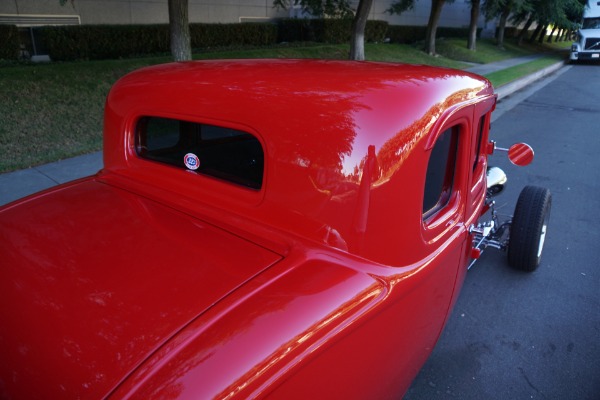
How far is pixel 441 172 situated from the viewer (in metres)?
2.10

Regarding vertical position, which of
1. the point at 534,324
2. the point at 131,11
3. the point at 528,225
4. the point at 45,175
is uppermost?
the point at 131,11

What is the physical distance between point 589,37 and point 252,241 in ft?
91.5

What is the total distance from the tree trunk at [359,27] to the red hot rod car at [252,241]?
11.3 m

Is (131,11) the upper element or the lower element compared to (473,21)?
lower

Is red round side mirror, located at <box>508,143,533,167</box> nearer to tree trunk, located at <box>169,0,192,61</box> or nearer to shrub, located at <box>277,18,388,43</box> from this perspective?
tree trunk, located at <box>169,0,192,61</box>

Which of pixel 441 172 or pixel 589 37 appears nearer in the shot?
pixel 441 172

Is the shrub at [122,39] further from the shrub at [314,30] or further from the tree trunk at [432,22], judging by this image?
the tree trunk at [432,22]

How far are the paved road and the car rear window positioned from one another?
1.53 metres

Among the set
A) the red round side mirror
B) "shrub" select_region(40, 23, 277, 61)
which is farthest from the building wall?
the red round side mirror

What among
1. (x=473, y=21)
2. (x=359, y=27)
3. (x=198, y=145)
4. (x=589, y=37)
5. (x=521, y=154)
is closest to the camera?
(x=198, y=145)

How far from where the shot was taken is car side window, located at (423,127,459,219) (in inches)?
79.0

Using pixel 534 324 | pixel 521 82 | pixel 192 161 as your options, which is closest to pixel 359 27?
pixel 521 82

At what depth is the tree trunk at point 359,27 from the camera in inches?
498

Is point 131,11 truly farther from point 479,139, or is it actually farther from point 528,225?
point 528,225
